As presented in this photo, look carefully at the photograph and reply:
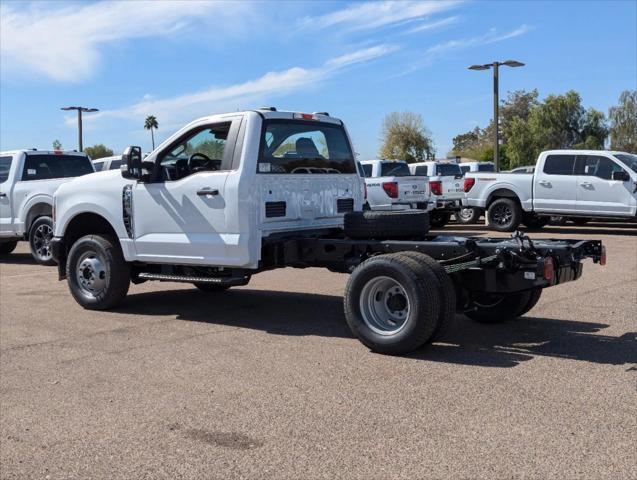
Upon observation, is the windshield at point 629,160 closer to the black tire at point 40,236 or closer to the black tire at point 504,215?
the black tire at point 504,215

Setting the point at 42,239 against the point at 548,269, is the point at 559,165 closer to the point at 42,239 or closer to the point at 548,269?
the point at 42,239

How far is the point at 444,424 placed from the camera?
14.9ft

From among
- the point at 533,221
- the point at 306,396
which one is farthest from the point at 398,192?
the point at 306,396

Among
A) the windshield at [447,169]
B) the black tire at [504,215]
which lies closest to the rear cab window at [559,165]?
the black tire at [504,215]

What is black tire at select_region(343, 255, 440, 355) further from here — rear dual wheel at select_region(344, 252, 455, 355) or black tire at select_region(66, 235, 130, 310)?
black tire at select_region(66, 235, 130, 310)

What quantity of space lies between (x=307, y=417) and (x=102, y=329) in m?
3.68

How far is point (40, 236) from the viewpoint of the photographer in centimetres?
1338

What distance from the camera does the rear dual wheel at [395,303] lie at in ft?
19.8

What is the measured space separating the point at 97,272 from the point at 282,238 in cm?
245

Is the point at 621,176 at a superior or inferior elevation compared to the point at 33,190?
superior

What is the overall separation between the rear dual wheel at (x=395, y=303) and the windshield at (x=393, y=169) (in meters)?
12.5

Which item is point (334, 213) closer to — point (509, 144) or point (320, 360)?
point (320, 360)

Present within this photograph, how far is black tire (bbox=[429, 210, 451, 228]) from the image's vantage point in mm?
19938

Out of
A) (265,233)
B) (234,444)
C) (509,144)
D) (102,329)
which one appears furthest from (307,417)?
(509,144)
